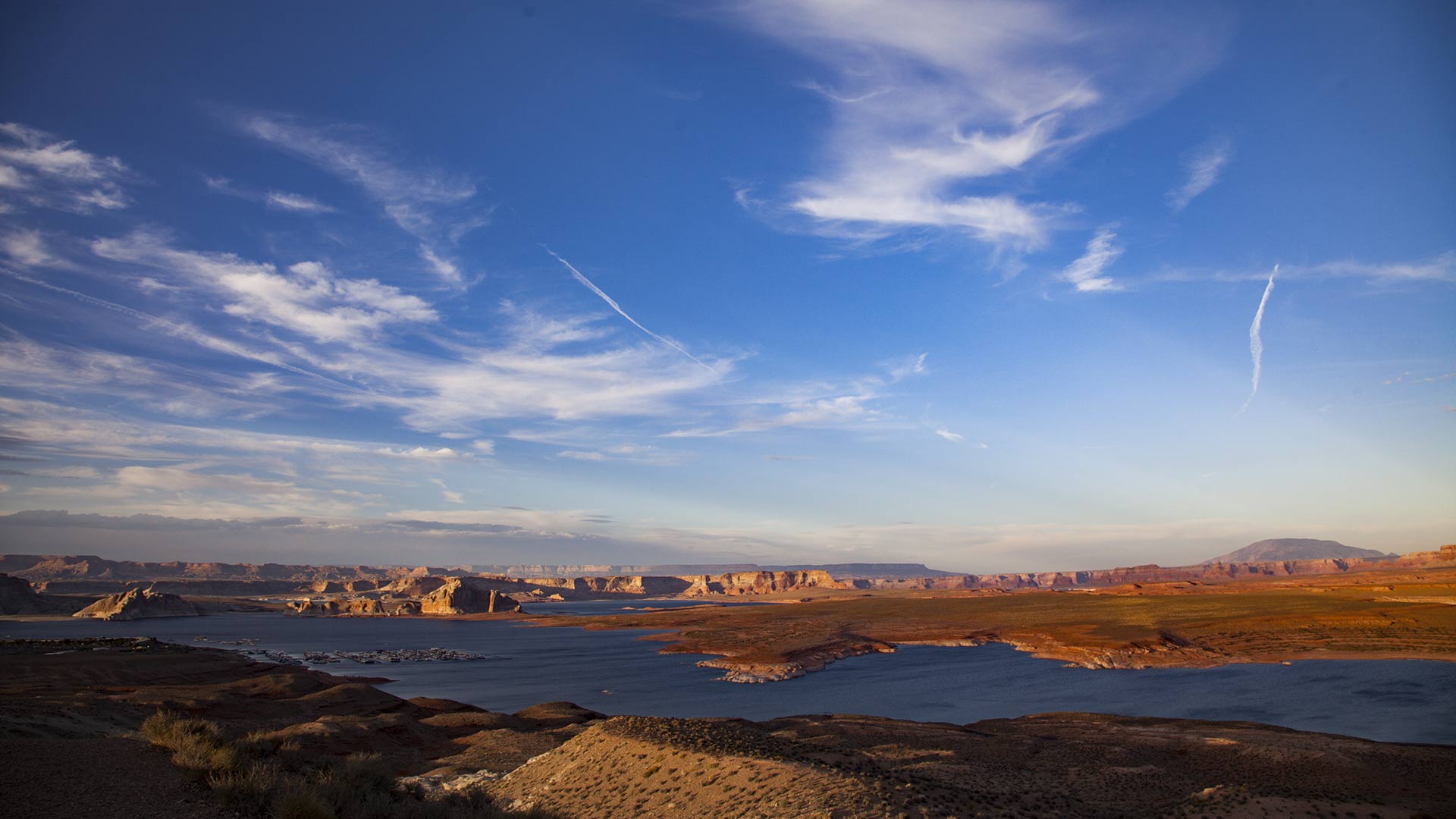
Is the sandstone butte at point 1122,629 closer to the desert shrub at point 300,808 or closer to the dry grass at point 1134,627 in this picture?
the dry grass at point 1134,627

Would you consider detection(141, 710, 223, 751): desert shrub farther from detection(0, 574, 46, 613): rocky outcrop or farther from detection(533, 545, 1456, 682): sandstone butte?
detection(0, 574, 46, 613): rocky outcrop

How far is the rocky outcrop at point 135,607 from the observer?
129625 mm

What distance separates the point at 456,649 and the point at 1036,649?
67.3m

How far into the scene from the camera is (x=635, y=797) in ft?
58.6

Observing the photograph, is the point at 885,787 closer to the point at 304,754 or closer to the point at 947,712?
the point at 304,754

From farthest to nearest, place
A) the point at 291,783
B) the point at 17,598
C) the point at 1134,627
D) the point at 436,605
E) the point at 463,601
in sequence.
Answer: the point at 436,605, the point at 463,601, the point at 17,598, the point at 1134,627, the point at 291,783

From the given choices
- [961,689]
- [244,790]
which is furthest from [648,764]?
[961,689]

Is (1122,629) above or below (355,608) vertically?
above

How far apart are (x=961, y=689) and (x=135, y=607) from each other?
157 meters

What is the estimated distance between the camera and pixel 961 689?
50719mm

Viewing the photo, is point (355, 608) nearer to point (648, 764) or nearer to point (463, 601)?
point (463, 601)

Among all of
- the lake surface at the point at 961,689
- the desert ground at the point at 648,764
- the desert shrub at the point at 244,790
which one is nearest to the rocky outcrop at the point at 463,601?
the lake surface at the point at 961,689

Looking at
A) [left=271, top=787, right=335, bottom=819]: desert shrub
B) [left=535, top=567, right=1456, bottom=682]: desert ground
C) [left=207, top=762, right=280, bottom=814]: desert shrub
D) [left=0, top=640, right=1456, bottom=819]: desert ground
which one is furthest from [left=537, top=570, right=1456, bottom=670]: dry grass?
[left=271, top=787, right=335, bottom=819]: desert shrub

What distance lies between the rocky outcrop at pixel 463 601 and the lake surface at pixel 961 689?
78.9m
